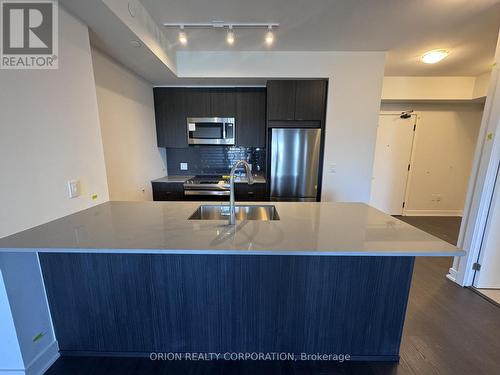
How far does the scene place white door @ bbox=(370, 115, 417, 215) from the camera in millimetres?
4137

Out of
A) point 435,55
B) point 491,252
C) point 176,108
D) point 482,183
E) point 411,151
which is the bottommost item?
point 491,252

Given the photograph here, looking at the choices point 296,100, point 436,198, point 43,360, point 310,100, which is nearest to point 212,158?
point 296,100

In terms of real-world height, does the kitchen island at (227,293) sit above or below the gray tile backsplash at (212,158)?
below

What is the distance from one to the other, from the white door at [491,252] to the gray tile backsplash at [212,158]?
269 centimetres

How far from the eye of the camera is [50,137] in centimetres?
131

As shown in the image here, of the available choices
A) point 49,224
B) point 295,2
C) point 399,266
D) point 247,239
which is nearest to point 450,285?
point 399,266

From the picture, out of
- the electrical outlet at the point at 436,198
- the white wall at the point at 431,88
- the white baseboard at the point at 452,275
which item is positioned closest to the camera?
the white baseboard at the point at 452,275

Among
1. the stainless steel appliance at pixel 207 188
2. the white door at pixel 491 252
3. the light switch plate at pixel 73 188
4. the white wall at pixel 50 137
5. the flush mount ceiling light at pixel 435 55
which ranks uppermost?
the flush mount ceiling light at pixel 435 55

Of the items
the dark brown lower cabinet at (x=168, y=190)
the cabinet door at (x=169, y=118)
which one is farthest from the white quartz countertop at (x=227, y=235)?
the cabinet door at (x=169, y=118)

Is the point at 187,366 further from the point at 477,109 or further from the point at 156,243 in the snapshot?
the point at 477,109

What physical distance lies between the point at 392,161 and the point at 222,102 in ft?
11.8

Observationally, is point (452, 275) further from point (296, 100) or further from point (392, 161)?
point (296, 100)

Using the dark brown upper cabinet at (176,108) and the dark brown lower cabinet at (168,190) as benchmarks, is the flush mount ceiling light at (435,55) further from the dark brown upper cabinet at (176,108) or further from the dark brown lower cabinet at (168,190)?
the dark brown lower cabinet at (168,190)

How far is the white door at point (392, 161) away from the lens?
13.6 feet
